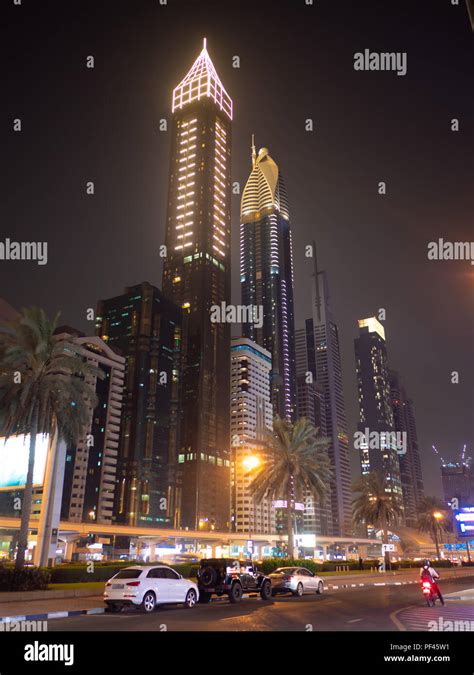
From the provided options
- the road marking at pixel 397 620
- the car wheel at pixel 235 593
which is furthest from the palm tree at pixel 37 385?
the road marking at pixel 397 620

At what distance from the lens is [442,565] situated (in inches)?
3135

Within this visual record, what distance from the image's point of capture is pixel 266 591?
86.7 ft

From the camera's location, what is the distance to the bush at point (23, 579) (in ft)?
81.6

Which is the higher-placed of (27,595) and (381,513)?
(381,513)

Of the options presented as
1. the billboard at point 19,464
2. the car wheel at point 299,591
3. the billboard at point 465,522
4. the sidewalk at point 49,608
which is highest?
the billboard at point 19,464

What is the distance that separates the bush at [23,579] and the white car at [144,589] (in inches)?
278

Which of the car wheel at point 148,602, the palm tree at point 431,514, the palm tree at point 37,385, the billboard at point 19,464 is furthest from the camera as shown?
the palm tree at point 431,514

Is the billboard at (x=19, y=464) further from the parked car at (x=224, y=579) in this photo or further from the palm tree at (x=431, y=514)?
the palm tree at (x=431, y=514)

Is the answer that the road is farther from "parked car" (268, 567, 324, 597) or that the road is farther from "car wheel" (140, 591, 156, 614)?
"parked car" (268, 567, 324, 597)

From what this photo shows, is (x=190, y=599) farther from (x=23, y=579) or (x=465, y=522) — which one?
(x=465, y=522)

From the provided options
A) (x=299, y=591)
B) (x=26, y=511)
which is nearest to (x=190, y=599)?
(x=299, y=591)
